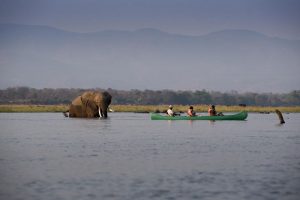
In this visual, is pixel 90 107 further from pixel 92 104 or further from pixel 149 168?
pixel 149 168

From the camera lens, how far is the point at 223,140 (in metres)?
40.8

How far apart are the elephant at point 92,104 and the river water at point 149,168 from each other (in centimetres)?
3314

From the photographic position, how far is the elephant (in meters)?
74.5

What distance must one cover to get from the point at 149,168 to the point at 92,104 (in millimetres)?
50091

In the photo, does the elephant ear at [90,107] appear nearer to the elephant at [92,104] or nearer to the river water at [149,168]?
the elephant at [92,104]

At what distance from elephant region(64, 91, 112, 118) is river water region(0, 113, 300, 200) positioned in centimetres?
3314

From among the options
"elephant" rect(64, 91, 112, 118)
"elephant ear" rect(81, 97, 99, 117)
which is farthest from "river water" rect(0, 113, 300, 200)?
"elephant ear" rect(81, 97, 99, 117)

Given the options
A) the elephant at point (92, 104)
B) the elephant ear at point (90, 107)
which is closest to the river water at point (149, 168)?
the elephant at point (92, 104)

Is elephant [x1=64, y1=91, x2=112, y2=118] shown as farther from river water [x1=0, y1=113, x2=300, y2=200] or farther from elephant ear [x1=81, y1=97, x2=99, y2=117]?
river water [x1=0, y1=113, x2=300, y2=200]

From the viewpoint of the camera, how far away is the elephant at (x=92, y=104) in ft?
244

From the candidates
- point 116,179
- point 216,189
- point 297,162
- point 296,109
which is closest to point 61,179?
point 116,179

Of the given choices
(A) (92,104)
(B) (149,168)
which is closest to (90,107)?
(A) (92,104)

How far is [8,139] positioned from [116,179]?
20.5 metres

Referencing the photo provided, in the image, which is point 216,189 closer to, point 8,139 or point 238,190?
point 238,190
